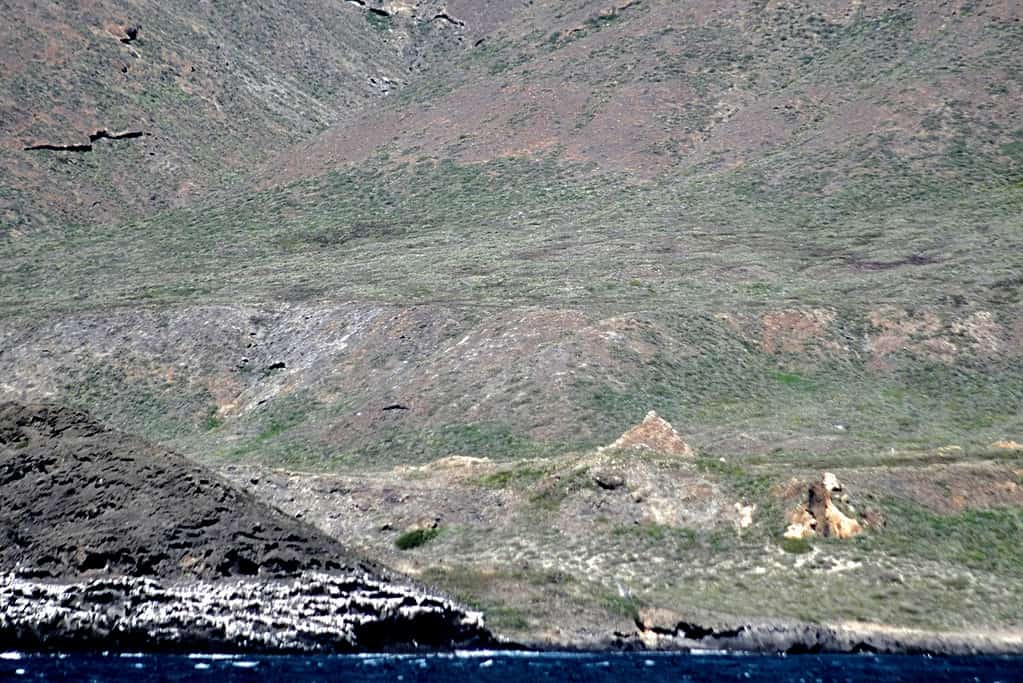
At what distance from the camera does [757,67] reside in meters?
91.2

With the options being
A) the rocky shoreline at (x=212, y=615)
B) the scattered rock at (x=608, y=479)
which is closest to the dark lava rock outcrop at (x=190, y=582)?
the rocky shoreline at (x=212, y=615)

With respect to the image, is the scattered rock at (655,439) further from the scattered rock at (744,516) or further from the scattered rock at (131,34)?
the scattered rock at (131,34)

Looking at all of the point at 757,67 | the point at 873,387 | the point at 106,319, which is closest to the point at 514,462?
the point at 873,387

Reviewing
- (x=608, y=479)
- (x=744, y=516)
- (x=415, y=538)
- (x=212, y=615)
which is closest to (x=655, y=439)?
(x=608, y=479)

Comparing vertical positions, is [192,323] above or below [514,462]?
above

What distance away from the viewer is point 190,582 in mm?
23719

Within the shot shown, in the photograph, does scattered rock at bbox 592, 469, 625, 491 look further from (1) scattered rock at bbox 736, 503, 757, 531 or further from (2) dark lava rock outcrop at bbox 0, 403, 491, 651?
(2) dark lava rock outcrop at bbox 0, 403, 491, 651

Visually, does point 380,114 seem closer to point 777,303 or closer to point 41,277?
point 41,277

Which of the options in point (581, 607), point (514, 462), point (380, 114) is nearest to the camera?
point (581, 607)

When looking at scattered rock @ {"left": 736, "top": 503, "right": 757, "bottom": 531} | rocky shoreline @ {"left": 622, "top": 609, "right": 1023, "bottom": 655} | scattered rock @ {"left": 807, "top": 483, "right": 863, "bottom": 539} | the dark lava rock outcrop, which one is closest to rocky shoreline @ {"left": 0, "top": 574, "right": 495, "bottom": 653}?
the dark lava rock outcrop

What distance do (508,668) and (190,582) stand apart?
497 centimetres

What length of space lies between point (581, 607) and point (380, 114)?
7429 centimetres

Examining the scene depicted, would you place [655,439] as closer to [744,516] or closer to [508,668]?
[744,516]

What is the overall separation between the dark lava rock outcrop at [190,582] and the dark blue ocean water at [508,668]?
0.33 m
